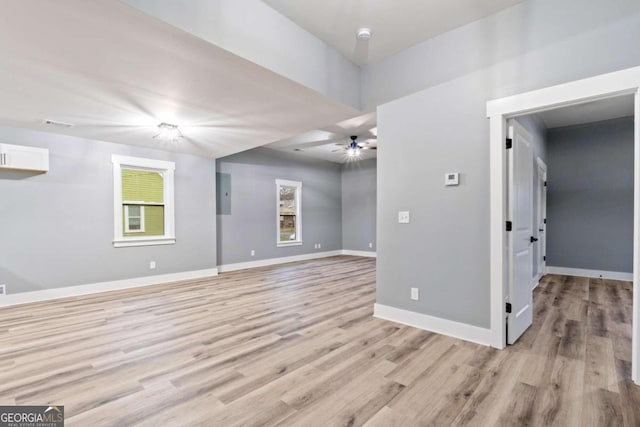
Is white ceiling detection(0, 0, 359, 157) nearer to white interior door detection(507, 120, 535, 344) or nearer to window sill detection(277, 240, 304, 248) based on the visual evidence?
white interior door detection(507, 120, 535, 344)

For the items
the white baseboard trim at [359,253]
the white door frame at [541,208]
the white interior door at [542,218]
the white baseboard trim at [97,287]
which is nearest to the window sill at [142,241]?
the white baseboard trim at [97,287]

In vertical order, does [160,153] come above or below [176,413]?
above

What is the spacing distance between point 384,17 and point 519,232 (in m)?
2.37

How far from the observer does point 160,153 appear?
18.7ft

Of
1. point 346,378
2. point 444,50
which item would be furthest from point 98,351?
point 444,50

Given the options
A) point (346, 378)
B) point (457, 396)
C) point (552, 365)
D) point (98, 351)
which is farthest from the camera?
point (98, 351)

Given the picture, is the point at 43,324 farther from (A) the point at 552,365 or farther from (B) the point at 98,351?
(A) the point at 552,365

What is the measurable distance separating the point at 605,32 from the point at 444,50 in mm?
1215

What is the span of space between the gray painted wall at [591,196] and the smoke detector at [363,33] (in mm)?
5437

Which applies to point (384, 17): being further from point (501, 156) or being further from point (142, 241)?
point (142, 241)

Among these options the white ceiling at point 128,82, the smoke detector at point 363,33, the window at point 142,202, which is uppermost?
the smoke detector at point 363,33

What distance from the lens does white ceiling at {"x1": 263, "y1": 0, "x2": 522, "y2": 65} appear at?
8.45 ft

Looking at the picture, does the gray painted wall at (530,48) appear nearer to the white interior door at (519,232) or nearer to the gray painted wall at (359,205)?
the white interior door at (519,232)

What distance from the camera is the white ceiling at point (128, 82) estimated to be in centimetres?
202
